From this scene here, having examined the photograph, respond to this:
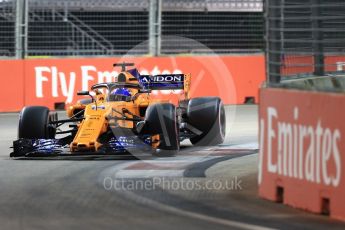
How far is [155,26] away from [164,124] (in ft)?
32.2

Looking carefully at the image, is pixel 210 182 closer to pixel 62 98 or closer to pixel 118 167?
pixel 118 167

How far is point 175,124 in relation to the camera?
44.3 feet

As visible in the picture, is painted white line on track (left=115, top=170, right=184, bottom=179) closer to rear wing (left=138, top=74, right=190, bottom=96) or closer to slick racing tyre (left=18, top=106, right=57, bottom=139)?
slick racing tyre (left=18, top=106, right=57, bottom=139)

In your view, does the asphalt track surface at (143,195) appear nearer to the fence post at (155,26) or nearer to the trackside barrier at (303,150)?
the trackside barrier at (303,150)

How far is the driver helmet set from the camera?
14.6 metres

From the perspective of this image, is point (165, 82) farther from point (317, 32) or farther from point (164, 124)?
point (317, 32)

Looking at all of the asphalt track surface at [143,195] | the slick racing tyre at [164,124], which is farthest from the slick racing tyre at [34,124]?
the slick racing tyre at [164,124]

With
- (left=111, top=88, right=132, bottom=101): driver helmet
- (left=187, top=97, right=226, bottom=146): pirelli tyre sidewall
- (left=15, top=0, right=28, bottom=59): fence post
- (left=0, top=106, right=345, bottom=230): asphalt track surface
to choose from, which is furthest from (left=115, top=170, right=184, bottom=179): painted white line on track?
(left=15, top=0, right=28, bottom=59): fence post

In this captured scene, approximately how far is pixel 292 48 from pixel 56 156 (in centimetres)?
492

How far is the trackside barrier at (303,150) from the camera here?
842 cm

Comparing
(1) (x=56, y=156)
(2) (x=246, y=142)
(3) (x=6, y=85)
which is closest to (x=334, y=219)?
(1) (x=56, y=156)

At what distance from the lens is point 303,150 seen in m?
8.96

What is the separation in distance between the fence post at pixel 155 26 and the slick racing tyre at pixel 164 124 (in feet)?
31.2

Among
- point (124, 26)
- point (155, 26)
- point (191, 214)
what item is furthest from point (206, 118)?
point (124, 26)
